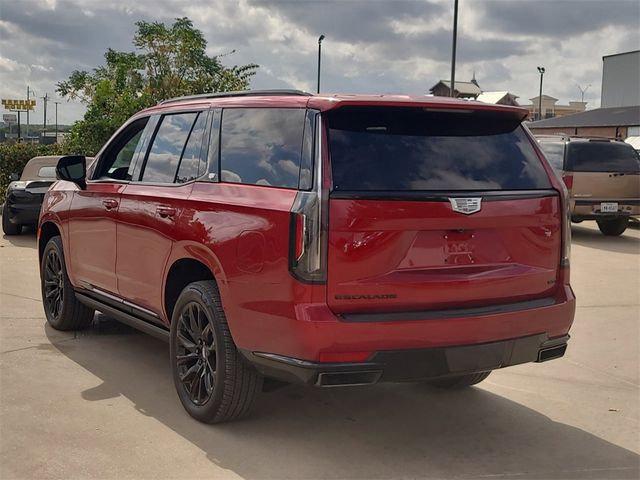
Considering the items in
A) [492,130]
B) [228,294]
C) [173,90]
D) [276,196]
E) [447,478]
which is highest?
[173,90]

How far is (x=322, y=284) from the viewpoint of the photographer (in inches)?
135

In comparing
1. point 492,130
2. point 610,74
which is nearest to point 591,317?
point 492,130

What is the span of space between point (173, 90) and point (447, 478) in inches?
813

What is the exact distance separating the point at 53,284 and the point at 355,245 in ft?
12.7

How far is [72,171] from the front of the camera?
5762 mm

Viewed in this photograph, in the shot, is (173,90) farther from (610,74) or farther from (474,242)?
(610,74)

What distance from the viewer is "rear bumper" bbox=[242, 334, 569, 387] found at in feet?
11.3

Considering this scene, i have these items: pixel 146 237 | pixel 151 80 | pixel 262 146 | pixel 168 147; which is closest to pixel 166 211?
pixel 146 237

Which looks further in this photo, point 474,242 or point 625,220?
point 625,220

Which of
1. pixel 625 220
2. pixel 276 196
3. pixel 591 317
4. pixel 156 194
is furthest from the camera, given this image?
pixel 625 220

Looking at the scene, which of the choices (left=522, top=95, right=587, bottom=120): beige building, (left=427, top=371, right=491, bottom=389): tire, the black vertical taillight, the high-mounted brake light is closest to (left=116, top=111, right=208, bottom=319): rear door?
the black vertical taillight

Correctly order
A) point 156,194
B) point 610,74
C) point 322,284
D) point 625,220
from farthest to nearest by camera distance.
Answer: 1. point 610,74
2. point 625,220
3. point 156,194
4. point 322,284

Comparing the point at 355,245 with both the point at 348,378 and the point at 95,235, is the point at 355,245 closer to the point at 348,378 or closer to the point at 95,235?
the point at 348,378

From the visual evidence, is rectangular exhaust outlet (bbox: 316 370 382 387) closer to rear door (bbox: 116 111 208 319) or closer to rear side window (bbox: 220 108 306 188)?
rear side window (bbox: 220 108 306 188)
